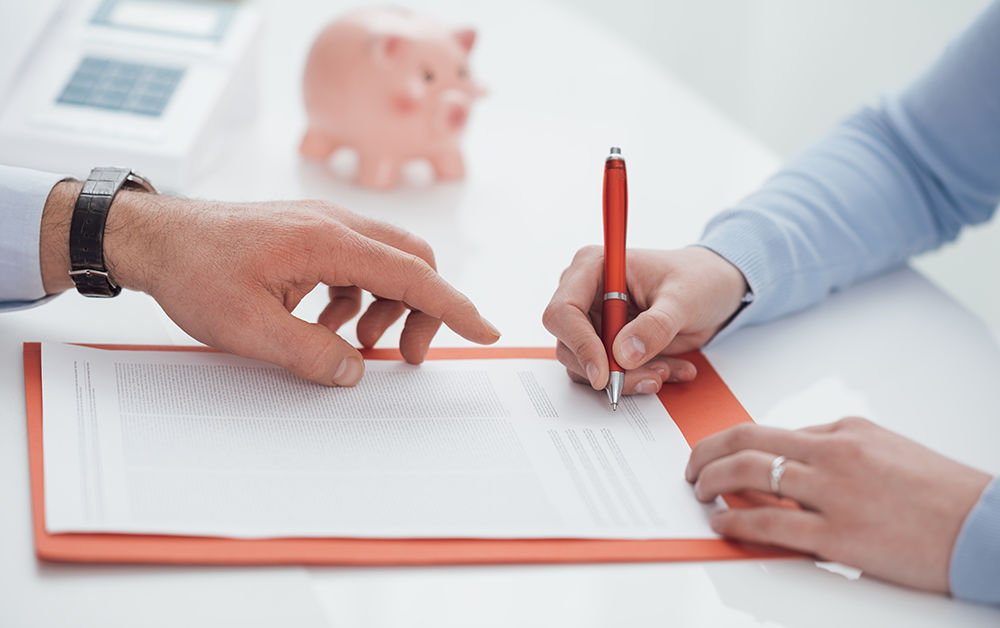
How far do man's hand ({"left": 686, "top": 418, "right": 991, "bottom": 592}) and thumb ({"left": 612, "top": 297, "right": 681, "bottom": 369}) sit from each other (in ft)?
0.46

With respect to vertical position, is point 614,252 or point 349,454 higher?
point 614,252

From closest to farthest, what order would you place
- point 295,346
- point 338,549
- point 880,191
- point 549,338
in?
point 338,549 → point 295,346 → point 549,338 → point 880,191

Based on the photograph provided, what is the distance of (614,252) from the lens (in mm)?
805

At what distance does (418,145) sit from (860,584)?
2.53ft

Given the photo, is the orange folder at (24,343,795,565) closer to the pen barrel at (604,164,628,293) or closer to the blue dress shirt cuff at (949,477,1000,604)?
the blue dress shirt cuff at (949,477,1000,604)

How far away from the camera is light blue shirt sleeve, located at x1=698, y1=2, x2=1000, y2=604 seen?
0.94m

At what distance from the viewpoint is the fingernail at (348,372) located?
75 cm

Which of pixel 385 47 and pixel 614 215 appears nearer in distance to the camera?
pixel 614 215

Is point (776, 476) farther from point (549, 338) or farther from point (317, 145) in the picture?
point (317, 145)

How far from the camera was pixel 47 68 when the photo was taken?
1150mm

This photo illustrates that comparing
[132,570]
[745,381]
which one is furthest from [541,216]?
[132,570]

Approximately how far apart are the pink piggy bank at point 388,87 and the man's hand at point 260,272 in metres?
0.36

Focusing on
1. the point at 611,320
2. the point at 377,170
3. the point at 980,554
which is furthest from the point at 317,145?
the point at 980,554

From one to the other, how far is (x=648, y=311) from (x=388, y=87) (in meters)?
0.51
